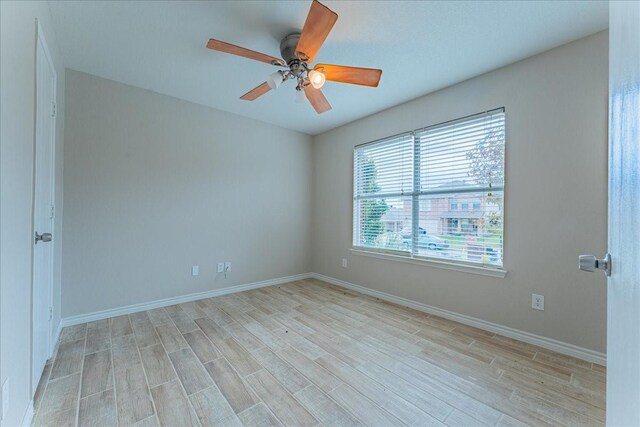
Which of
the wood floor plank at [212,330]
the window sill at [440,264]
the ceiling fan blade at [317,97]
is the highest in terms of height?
the ceiling fan blade at [317,97]

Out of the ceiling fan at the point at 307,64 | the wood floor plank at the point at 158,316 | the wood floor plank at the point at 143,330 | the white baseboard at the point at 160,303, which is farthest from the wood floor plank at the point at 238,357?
the ceiling fan at the point at 307,64

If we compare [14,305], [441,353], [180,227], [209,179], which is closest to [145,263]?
[180,227]

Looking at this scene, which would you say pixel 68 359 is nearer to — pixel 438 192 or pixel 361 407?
pixel 361 407

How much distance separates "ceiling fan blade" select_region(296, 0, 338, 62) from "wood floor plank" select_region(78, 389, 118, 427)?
2.41m

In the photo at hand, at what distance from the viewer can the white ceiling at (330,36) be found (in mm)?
1748

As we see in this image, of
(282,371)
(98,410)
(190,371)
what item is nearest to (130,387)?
(98,410)

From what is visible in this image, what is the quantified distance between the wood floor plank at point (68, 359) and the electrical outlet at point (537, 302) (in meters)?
3.49

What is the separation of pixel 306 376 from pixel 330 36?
97.5 inches

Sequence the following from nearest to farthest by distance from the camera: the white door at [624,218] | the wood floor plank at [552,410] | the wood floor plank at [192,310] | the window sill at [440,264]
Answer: the white door at [624,218]
the wood floor plank at [552,410]
the window sill at [440,264]
the wood floor plank at [192,310]

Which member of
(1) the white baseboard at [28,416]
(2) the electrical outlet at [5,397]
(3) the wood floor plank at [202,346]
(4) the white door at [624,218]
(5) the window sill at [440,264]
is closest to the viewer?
(4) the white door at [624,218]

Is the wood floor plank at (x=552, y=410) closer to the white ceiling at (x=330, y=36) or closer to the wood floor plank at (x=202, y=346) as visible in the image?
the wood floor plank at (x=202, y=346)

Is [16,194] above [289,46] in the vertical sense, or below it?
below

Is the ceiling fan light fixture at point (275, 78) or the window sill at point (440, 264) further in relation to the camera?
the window sill at point (440, 264)

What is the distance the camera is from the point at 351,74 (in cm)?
193
